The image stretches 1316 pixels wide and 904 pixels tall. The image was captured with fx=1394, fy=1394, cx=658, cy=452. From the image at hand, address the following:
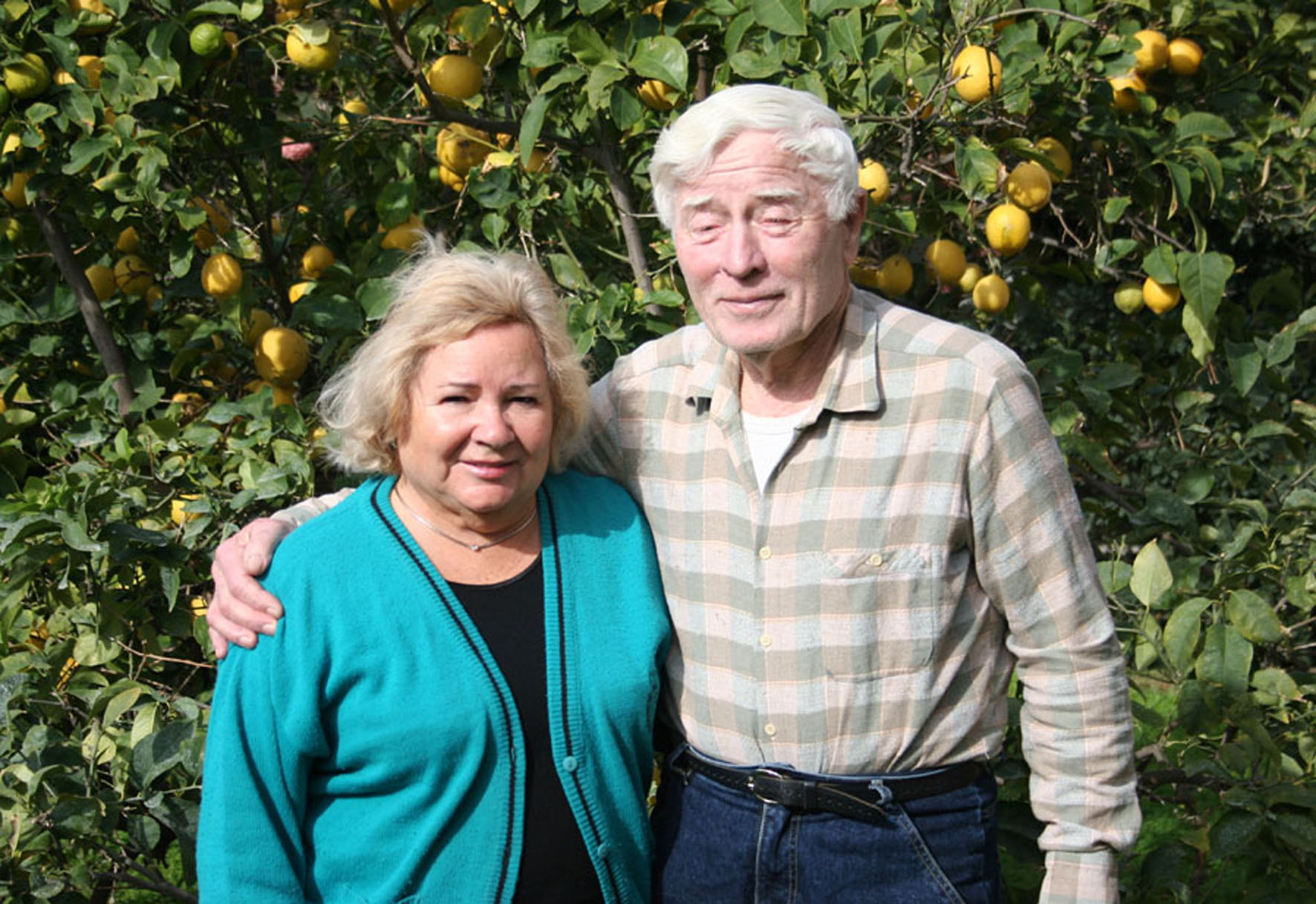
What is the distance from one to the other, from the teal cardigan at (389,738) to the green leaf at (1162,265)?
1259 millimetres

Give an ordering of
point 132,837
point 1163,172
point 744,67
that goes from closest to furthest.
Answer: point 132,837, point 744,67, point 1163,172

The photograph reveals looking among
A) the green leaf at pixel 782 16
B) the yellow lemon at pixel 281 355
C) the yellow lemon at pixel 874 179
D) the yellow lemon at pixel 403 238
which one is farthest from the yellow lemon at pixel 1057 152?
the yellow lemon at pixel 281 355

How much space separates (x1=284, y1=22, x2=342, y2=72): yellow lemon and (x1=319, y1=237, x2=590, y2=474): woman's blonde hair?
0.69 m

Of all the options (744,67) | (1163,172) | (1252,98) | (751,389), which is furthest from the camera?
(1252,98)

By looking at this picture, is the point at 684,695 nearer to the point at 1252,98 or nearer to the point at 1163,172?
the point at 1163,172

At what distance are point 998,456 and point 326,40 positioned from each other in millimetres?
1361

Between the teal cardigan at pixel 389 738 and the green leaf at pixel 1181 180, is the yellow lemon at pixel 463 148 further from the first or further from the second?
the green leaf at pixel 1181 180

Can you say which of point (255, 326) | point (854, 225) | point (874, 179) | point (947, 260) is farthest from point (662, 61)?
point (255, 326)

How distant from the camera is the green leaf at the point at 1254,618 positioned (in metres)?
1.95

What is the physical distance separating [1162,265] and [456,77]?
1242 mm

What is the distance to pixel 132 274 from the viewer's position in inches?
99.5

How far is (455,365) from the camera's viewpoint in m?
1.56

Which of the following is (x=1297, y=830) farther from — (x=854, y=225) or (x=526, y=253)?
(x=526, y=253)

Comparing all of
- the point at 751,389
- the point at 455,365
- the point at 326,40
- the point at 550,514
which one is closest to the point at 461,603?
the point at 550,514
